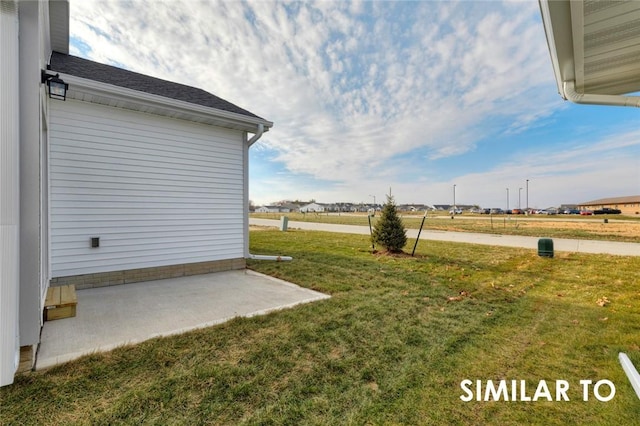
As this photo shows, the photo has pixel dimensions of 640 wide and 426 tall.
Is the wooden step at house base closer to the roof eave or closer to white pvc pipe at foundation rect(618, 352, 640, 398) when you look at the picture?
the roof eave

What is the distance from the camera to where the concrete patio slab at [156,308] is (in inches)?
113

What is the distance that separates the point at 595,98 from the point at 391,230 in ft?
19.5

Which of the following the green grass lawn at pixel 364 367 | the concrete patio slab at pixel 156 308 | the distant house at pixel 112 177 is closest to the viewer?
the green grass lawn at pixel 364 367

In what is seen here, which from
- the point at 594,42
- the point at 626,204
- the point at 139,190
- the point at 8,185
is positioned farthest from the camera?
the point at 626,204

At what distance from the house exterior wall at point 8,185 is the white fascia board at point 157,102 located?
267 cm

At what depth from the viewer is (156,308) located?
3916 mm

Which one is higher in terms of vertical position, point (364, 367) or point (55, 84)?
point (55, 84)

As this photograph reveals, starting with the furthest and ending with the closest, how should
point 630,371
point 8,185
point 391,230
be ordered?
point 391,230, point 630,371, point 8,185

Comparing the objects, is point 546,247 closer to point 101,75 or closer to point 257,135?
point 257,135

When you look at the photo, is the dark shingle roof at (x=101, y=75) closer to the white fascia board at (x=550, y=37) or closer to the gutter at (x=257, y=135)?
the gutter at (x=257, y=135)

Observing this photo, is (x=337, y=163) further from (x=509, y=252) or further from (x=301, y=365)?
(x=301, y=365)

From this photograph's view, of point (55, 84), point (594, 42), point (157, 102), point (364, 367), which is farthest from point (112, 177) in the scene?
point (594, 42)

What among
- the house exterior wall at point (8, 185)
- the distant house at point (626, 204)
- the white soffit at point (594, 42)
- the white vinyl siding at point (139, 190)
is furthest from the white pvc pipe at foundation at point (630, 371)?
the distant house at point (626, 204)

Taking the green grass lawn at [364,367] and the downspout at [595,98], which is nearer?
the green grass lawn at [364,367]
